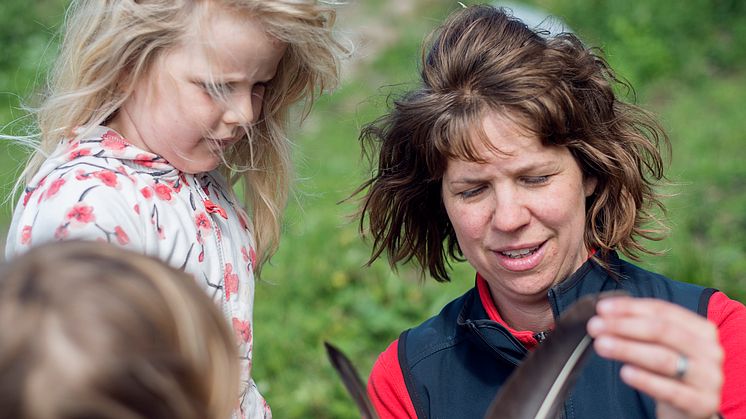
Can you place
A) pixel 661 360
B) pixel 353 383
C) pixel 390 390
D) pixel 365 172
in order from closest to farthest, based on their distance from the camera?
pixel 661 360 → pixel 353 383 → pixel 390 390 → pixel 365 172

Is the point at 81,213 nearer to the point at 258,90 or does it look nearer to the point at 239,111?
the point at 239,111

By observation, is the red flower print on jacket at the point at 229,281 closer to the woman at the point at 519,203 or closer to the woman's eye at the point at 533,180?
the woman at the point at 519,203

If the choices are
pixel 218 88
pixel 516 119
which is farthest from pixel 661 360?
pixel 218 88

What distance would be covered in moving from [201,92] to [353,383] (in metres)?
0.94

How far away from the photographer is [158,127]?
2512 millimetres

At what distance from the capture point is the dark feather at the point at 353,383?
1.81m

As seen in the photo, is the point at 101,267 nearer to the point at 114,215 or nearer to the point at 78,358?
the point at 78,358

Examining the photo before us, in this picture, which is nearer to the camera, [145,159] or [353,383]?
[353,383]

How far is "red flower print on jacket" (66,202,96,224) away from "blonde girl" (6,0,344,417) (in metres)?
0.04

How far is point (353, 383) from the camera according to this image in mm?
1848

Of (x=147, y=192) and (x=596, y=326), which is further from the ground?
(x=596, y=326)

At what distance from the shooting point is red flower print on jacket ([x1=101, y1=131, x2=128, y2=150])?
8.09ft

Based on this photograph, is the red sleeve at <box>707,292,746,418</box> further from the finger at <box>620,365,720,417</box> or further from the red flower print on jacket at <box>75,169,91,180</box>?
the red flower print on jacket at <box>75,169,91,180</box>

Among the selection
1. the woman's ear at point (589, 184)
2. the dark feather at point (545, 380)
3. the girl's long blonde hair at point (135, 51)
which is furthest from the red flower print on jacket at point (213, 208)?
the dark feather at point (545, 380)
